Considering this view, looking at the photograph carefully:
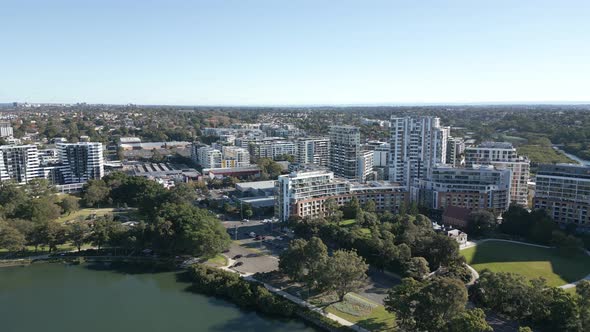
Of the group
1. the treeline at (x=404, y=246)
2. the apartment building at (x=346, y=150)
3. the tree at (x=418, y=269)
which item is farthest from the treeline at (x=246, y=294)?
the apartment building at (x=346, y=150)

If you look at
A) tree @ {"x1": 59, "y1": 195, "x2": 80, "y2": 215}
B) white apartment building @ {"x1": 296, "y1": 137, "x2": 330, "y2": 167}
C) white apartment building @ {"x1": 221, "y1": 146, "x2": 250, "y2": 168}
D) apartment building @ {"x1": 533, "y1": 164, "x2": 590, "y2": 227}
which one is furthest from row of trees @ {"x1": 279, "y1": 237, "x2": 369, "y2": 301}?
white apartment building @ {"x1": 296, "y1": 137, "x2": 330, "y2": 167}

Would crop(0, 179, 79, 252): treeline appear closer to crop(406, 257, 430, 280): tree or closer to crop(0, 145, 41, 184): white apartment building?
crop(0, 145, 41, 184): white apartment building

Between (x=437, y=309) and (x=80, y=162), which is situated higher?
(x=80, y=162)

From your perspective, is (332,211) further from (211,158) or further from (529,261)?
(211,158)

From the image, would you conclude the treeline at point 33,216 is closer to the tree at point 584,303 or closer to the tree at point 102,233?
the tree at point 102,233

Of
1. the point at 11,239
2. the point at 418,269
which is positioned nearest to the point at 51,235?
the point at 11,239
